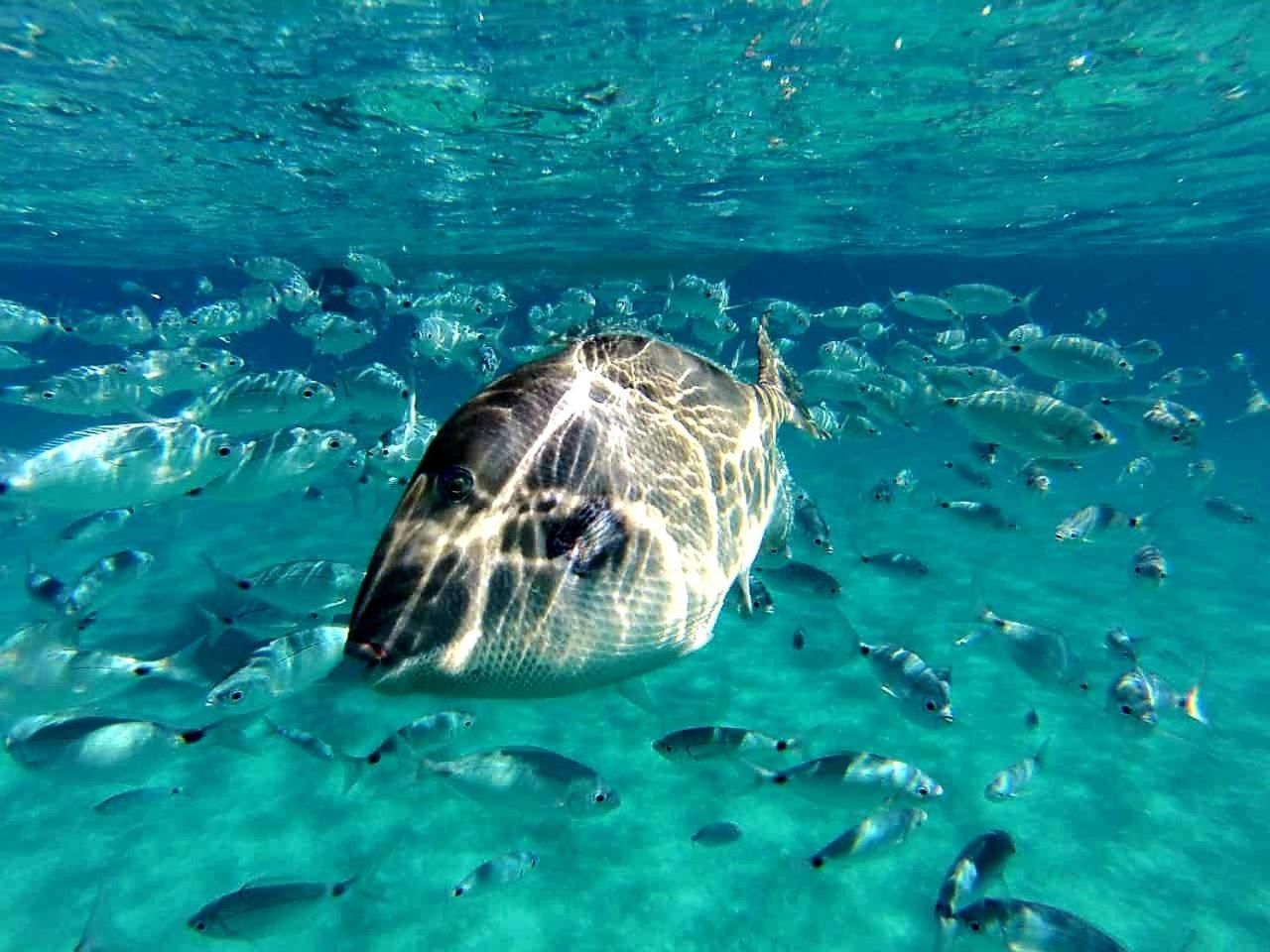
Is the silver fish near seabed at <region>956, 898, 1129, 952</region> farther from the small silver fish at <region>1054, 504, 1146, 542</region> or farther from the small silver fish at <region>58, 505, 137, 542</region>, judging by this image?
the small silver fish at <region>58, 505, 137, 542</region>

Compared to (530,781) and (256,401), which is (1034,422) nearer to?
(530,781)

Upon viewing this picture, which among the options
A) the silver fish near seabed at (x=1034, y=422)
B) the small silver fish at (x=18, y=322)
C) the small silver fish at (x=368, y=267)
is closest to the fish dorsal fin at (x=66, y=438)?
the small silver fish at (x=18, y=322)

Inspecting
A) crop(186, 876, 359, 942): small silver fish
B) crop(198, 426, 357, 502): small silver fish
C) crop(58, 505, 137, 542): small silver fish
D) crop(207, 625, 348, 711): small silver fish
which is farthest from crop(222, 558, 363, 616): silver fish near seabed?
crop(58, 505, 137, 542): small silver fish

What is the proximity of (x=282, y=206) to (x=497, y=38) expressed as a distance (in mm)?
15301

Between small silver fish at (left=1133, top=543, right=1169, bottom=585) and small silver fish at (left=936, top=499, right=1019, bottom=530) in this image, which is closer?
small silver fish at (left=1133, top=543, right=1169, bottom=585)

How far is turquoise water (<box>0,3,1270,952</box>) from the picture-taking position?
610cm

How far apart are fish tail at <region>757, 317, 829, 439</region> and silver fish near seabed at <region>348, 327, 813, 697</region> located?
128cm

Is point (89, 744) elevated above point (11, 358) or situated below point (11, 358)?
below

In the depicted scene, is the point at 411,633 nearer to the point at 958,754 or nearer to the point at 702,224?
the point at 958,754

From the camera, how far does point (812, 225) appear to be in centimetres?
2981

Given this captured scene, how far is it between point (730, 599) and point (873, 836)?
13.5 ft

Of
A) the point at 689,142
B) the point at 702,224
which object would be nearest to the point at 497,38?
the point at 689,142

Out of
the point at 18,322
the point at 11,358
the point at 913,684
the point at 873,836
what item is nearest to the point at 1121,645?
the point at 913,684

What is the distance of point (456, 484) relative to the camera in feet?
5.35
